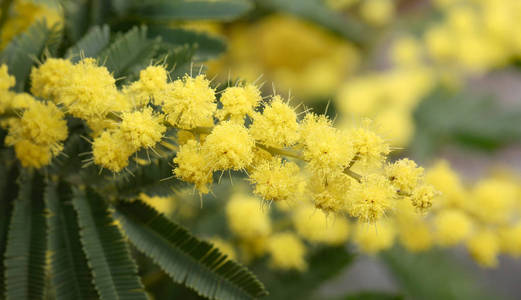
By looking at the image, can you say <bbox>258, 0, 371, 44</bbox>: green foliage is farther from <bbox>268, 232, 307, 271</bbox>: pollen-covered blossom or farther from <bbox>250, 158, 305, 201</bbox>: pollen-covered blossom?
<bbox>250, 158, 305, 201</bbox>: pollen-covered blossom

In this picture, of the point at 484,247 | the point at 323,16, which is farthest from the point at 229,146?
the point at 323,16

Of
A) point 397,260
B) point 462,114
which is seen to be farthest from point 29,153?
point 462,114

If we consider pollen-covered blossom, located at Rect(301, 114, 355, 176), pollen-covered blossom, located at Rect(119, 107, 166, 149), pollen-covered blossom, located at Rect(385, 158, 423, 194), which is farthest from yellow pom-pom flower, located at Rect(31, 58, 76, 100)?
pollen-covered blossom, located at Rect(385, 158, 423, 194)

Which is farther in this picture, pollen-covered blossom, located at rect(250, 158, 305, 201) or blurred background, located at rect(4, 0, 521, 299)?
blurred background, located at rect(4, 0, 521, 299)

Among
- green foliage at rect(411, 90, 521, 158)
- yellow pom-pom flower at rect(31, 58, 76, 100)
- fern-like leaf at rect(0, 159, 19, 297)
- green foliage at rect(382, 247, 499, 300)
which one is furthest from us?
green foliage at rect(411, 90, 521, 158)

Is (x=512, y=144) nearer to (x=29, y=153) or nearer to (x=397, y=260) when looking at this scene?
(x=397, y=260)
